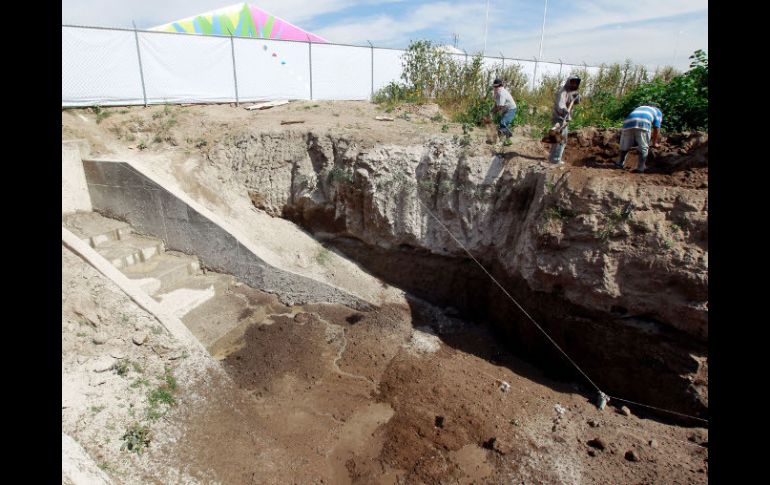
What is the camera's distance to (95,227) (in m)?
8.32

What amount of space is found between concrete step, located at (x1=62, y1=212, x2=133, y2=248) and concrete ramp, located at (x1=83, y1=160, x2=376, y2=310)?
1.08 feet

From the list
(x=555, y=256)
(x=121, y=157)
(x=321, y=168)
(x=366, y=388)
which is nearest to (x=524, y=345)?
(x=555, y=256)

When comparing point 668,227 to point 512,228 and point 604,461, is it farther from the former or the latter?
point 604,461

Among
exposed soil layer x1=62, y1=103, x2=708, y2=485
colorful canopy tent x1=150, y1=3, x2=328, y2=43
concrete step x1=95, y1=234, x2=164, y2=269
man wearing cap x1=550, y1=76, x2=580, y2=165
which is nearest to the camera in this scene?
exposed soil layer x1=62, y1=103, x2=708, y2=485

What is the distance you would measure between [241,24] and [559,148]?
63.0 ft

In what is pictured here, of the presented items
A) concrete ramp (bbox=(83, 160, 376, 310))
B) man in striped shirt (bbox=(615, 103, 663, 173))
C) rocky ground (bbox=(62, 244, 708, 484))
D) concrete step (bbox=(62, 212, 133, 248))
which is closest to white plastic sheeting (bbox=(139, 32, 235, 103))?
concrete ramp (bbox=(83, 160, 376, 310))

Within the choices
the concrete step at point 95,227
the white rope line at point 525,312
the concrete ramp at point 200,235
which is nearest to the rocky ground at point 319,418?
the white rope line at point 525,312

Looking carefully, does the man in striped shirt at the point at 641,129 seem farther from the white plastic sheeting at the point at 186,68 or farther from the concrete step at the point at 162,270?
the white plastic sheeting at the point at 186,68

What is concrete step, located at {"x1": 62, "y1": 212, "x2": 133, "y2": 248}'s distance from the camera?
26.1ft

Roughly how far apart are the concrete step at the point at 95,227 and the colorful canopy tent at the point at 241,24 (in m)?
13.0

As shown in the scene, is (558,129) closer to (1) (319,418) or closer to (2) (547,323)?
(2) (547,323)

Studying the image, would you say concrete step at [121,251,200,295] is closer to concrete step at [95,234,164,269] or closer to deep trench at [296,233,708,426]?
concrete step at [95,234,164,269]

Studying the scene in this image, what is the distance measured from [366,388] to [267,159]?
17.7 feet

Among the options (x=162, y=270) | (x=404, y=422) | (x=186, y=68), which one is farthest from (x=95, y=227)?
(x=404, y=422)
